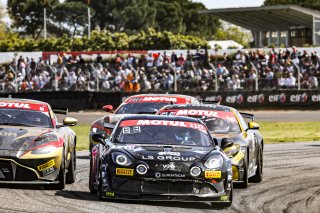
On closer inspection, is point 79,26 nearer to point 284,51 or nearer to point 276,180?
point 284,51

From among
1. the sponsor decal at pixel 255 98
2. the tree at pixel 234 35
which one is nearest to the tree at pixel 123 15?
the tree at pixel 234 35

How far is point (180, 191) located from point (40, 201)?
1.68m

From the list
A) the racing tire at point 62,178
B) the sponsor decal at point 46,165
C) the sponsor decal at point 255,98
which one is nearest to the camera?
the sponsor decal at point 46,165

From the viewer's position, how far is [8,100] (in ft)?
46.9

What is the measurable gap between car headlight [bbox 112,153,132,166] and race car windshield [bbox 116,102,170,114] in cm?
840

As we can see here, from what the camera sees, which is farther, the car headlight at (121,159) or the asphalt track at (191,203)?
the car headlight at (121,159)

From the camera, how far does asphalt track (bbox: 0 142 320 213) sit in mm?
10773

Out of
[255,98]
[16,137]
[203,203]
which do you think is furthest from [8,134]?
[255,98]

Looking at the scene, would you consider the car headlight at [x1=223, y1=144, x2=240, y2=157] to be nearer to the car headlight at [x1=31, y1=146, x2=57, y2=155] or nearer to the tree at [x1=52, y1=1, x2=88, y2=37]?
the car headlight at [x1=31, y1=146, x2=57, y2=155]

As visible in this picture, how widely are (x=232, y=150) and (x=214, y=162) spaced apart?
2.25 m

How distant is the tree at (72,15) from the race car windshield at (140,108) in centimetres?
10419

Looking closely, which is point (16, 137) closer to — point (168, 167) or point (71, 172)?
point (71, 172)

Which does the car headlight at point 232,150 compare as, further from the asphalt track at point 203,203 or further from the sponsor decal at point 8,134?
the sponsor decal at point 8,134

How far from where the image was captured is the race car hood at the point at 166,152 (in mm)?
11266
